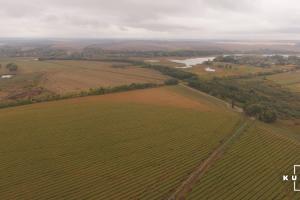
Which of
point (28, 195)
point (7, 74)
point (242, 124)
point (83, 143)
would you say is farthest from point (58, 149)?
point (7, 74)

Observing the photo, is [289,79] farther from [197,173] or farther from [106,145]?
[106,145]

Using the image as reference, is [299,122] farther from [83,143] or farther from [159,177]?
[83,143]

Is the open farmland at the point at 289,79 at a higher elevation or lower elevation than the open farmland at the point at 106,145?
higher

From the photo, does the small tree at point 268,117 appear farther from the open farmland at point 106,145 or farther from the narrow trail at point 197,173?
the narrow trail at point 197,173

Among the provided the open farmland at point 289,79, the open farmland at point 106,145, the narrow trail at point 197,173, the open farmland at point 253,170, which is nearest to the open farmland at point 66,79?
the open farmland at point 106,145

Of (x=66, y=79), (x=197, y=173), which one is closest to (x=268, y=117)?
(x=197, y=173)
